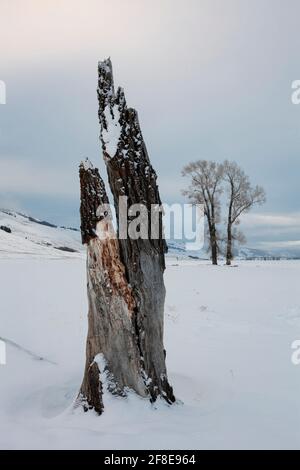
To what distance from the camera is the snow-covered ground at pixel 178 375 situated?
505 cm

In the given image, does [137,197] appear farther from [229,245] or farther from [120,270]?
[229,245]

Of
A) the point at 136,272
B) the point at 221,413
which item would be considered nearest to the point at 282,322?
the point at 221,413

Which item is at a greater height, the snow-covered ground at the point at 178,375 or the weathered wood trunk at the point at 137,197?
the weathered wood trunk at the point at 137,197

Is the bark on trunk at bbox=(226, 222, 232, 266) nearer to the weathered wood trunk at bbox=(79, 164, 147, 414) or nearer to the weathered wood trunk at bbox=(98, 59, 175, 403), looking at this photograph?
the weathered wood trunk at bbox=(98, 59, 175, 403)

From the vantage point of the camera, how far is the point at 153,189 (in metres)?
6.18

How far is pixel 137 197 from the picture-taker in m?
6.07

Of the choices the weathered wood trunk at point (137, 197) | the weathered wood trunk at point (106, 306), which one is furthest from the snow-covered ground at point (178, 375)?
the weathered wood trunk at point (137, 197)

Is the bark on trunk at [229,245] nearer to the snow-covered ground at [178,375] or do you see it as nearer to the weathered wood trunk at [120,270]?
the snow-covered ground at [178,375]

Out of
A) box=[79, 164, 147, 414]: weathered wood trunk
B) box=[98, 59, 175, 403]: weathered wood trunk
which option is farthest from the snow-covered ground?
box=[98, 59, 175, 403]: weathered wood trunk

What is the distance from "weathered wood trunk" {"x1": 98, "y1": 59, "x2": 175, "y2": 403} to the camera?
6008 mm

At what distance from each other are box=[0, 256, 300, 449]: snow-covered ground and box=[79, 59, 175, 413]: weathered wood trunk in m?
0.41

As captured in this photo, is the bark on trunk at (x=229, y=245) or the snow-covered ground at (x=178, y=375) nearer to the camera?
the snow-covered ground at (x=178, y=375)
